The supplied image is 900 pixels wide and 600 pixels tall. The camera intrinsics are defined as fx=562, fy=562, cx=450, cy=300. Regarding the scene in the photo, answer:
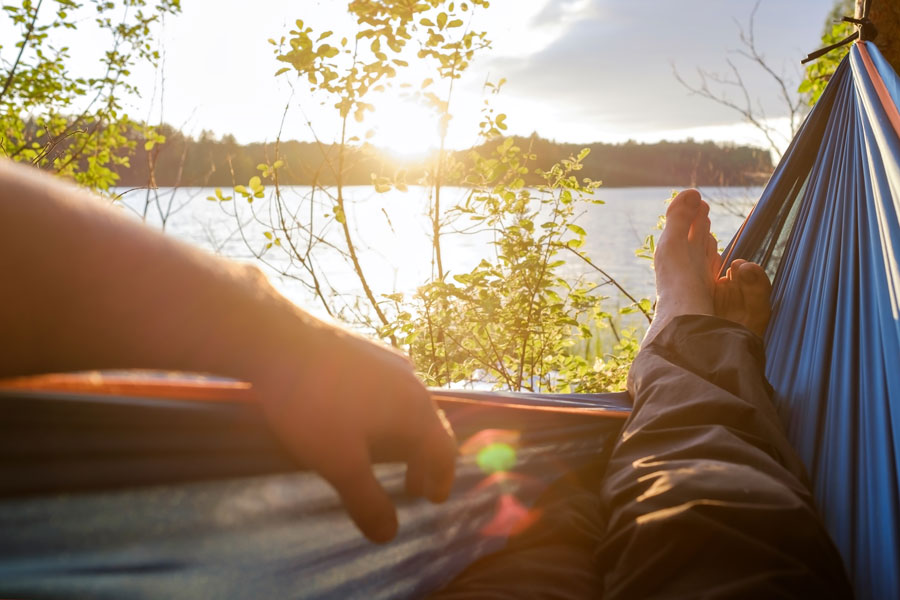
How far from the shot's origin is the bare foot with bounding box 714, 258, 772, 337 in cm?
140

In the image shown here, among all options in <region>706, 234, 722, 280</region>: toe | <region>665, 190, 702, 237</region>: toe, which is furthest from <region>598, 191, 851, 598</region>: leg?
<region>665, 190, 702, 237</region>: toe

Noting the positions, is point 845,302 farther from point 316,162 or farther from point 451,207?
point 316,162

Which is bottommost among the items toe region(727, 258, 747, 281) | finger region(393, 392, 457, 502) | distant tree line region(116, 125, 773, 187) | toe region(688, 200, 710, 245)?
finger region(393, 392, 457, 502)

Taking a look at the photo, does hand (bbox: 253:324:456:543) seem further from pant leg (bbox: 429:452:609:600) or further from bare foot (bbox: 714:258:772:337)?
bare foot (bbox: 714:258:772:337)

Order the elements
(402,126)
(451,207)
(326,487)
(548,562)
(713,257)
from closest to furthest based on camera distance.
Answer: (326,487)
(548,562)
(713,257)
(402,126)
(451,207)

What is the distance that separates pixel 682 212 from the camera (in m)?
1.86

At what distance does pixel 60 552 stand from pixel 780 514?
0.71 metres

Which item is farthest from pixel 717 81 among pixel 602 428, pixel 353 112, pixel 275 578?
pixel 275 578

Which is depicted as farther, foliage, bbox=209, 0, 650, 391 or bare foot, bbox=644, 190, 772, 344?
foliage, bbox=209, 0, 650, 391

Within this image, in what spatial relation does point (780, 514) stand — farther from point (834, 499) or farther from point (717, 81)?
point (717, 81)

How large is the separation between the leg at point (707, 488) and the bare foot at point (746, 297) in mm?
293

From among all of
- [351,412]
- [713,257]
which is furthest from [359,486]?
[713,257]

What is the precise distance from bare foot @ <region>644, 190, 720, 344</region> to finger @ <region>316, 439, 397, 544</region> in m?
1.04

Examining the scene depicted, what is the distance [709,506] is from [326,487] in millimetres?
425
